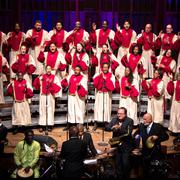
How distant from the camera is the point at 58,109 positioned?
11961 mm

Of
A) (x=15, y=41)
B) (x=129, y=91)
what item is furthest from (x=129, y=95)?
(x=15, y=41)

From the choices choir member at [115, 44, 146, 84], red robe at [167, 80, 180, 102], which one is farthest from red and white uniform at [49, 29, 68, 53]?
red robe at [167, 80, 180, 102]

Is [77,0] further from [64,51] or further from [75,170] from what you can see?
[75,170]

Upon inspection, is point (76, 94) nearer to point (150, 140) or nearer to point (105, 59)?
point (105, 59)

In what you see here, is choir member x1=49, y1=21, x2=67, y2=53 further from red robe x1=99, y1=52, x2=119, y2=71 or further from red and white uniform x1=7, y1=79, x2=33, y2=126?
red and white uniform x1=7, y1=79, x2=33, y2=126

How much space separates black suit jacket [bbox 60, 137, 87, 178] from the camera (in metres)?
7.55

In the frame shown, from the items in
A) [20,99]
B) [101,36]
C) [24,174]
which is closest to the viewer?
[24,174]

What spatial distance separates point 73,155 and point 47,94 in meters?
3.81

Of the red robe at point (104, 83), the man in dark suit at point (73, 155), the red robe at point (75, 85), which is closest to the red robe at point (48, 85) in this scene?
the red robe at point (75, 85)

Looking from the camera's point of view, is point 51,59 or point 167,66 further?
point 167,66

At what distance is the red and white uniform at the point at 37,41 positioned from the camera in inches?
484

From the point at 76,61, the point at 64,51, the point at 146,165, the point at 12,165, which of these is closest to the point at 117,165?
the point at 146,165

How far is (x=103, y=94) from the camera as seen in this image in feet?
37.1

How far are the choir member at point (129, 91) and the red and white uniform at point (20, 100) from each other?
2302 mm
